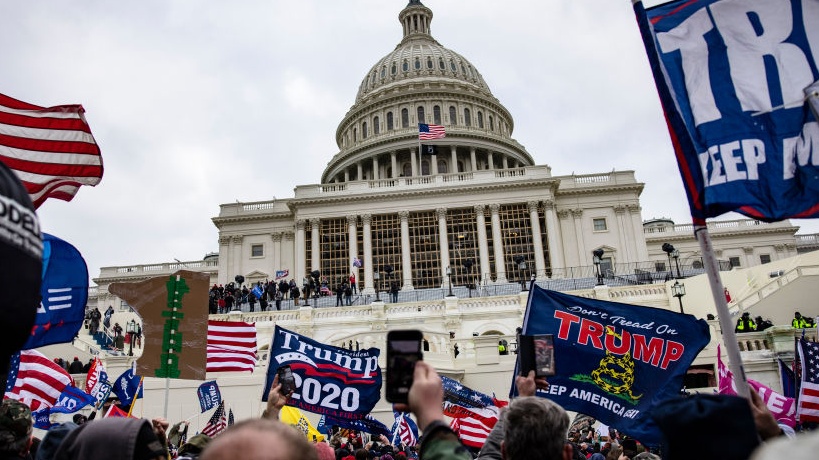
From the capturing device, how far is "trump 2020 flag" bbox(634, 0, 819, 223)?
5.77 metres

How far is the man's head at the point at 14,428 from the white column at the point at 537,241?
5079 cm

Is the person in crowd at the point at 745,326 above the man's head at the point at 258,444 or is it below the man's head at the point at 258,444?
above

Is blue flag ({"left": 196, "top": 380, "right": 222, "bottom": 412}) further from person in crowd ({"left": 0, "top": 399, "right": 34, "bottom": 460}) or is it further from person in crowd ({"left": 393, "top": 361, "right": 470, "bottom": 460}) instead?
person in crowd ({"left": 393, "top": 361, "right": 470, "bottom": 460})

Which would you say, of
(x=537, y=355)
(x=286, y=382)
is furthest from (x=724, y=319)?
(x=286, y=382)

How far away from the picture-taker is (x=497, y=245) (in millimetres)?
56406

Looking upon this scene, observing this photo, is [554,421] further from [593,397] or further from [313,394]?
[313,394]

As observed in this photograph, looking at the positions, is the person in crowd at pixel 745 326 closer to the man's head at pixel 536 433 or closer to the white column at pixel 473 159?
the man's head at pixel 536 433

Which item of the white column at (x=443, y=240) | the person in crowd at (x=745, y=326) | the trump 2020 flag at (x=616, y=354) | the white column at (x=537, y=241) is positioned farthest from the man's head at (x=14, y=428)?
the white column at (x=443, y=240)

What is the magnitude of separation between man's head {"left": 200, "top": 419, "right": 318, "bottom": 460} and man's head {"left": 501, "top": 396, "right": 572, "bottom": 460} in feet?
4.89

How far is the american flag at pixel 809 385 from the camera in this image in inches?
409

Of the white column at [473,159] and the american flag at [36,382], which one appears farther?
the white column at [473,159]

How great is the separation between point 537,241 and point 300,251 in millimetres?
19981

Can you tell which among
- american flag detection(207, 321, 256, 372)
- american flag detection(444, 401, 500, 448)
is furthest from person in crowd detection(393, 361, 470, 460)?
american flag detection(207, 321, 256, 372)

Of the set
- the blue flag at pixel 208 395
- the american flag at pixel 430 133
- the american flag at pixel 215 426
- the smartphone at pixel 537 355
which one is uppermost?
the american flag at pixel 430 133
